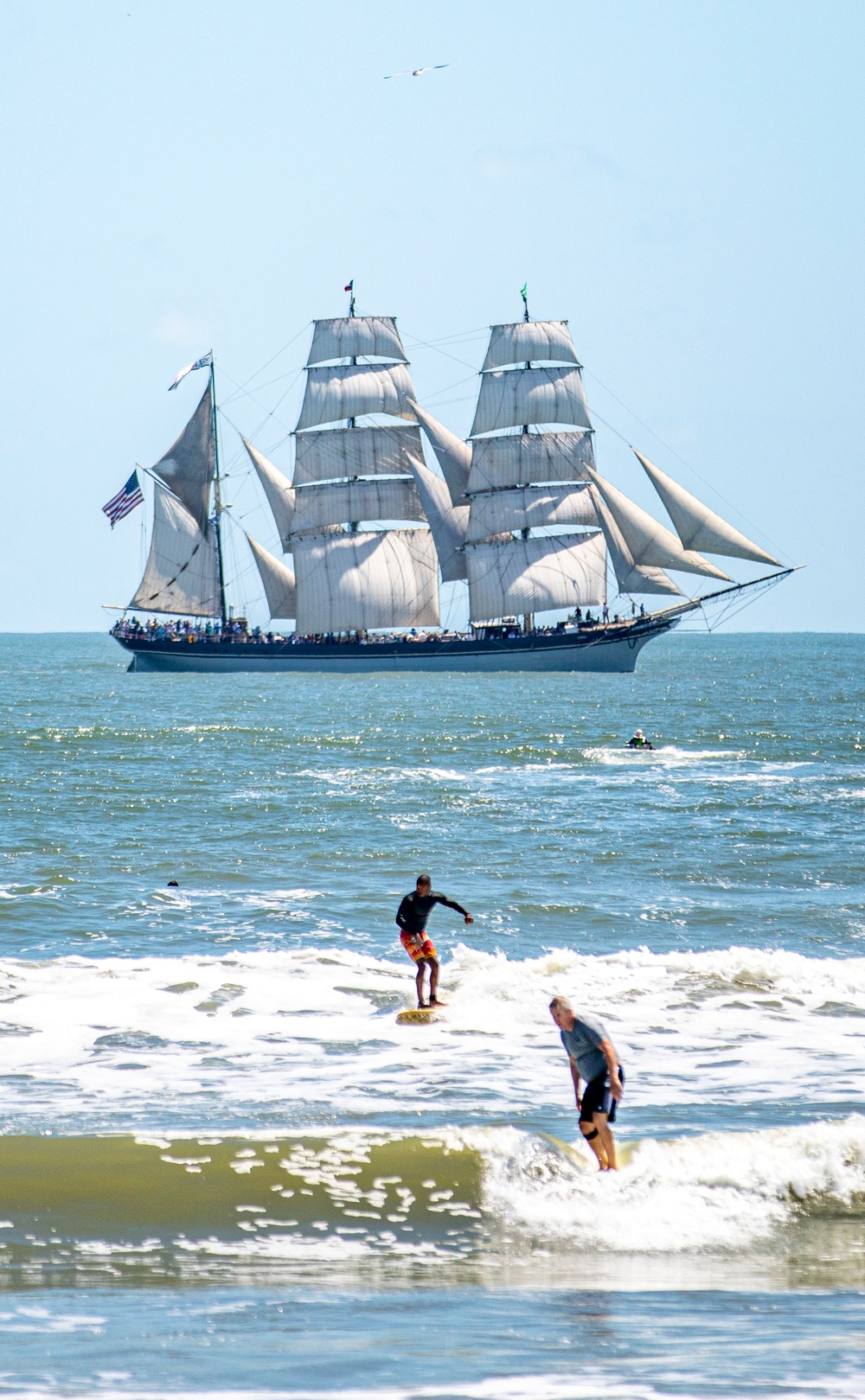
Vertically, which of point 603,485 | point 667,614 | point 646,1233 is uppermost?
point 603,485

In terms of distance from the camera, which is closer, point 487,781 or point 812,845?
point 812,845

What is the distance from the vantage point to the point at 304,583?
378 feet

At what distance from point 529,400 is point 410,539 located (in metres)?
14.2

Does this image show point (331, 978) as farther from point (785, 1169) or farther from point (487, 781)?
point (487, 781)

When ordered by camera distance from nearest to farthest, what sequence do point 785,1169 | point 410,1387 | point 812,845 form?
point 410,1387 → point 785,1169 → point 812,845

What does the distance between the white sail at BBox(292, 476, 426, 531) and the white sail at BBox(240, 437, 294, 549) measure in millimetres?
618

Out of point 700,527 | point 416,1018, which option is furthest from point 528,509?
point 416,1018

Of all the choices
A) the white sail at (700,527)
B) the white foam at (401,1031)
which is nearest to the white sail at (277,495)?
the white sail at (700,527)

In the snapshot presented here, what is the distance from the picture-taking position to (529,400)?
114500 mm

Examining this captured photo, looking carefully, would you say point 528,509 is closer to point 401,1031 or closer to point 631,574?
point 631,574

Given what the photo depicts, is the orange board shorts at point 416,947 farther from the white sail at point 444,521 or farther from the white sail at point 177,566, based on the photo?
the white sail at point 444,521

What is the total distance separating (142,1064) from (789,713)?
64154 millimetres

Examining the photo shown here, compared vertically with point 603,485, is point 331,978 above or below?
below

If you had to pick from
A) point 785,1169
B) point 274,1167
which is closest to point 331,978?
point 274,1167
